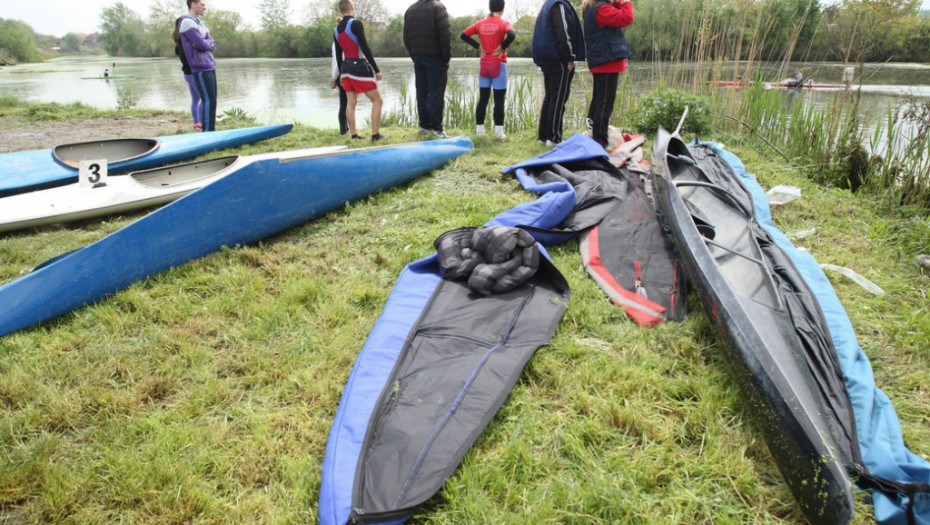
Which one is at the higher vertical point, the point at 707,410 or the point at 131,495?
the point at 707,410

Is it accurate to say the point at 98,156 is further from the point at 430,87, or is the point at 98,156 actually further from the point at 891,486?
the point at 891,486

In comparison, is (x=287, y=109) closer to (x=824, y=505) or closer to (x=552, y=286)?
(x=552, y=286)

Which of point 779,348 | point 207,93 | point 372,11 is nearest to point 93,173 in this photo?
point 207,93

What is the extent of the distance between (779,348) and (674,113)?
4.01 metres

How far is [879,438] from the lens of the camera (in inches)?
54.4

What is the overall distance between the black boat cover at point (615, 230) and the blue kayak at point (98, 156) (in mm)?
2940

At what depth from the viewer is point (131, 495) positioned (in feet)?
4.58

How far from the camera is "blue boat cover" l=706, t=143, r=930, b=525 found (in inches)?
48.9

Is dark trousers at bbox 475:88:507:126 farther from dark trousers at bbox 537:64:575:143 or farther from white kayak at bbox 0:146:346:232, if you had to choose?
white kayak at bbox 0:146:346:232

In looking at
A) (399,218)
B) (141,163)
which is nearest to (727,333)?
(399,218)

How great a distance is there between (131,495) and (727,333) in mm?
1941

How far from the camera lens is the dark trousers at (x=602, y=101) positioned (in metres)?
4.44

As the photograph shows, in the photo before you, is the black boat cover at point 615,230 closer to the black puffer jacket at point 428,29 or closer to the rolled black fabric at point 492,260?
the rolled black fabric at point 492,260

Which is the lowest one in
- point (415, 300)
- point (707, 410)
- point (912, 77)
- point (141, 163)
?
point (707, 410)
